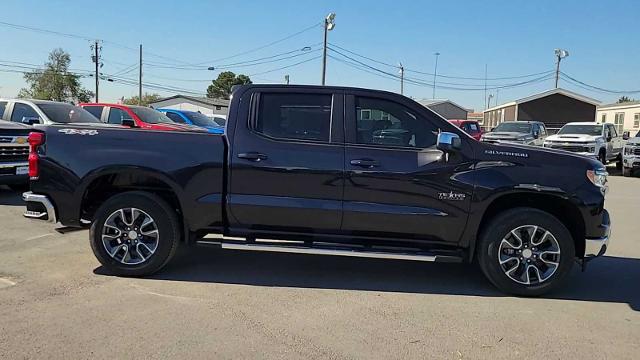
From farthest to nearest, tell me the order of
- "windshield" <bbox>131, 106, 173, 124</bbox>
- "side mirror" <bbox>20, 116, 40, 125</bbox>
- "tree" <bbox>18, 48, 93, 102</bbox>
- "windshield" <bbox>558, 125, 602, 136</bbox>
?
"tree" <bbox>18, 48, 93, 102</bbox> < "windshield" <bbox>558, 125, 602, 136</bbox> < "windshield" <bbox>131, 106, 173, 124</bbox> < "side mirror" <bbox>20, 116, 40, 125</bbox>

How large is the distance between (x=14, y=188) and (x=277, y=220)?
27.7 feet

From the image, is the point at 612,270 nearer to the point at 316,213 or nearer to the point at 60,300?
the point at 316,213

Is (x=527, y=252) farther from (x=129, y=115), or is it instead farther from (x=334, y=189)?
(x=129, y=115)

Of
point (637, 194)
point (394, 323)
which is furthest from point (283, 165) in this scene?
point (637, 194)

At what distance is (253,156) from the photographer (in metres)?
5.26

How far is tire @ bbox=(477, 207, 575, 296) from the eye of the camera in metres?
5.16

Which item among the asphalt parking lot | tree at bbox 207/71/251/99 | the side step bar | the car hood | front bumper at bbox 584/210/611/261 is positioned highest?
tree at bbox 207/71/251/99

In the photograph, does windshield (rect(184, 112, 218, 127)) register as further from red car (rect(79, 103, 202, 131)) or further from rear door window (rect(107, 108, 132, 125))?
rear door window (rect(107, 108, 132, 125))

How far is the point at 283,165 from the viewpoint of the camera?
521cm

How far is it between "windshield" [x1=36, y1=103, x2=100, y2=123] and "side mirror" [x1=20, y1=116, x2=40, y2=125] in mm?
268

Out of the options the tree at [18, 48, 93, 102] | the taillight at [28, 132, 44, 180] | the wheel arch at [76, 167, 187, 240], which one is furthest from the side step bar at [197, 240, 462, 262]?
the tree at [18, 48, 93, 102]

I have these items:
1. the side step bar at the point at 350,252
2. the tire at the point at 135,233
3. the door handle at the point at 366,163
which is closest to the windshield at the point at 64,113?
the tire at the point at 135,233

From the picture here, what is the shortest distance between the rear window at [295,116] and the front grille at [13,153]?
670 centimetres

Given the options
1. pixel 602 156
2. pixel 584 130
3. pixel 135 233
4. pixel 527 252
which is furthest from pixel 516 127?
pixel 135 233
